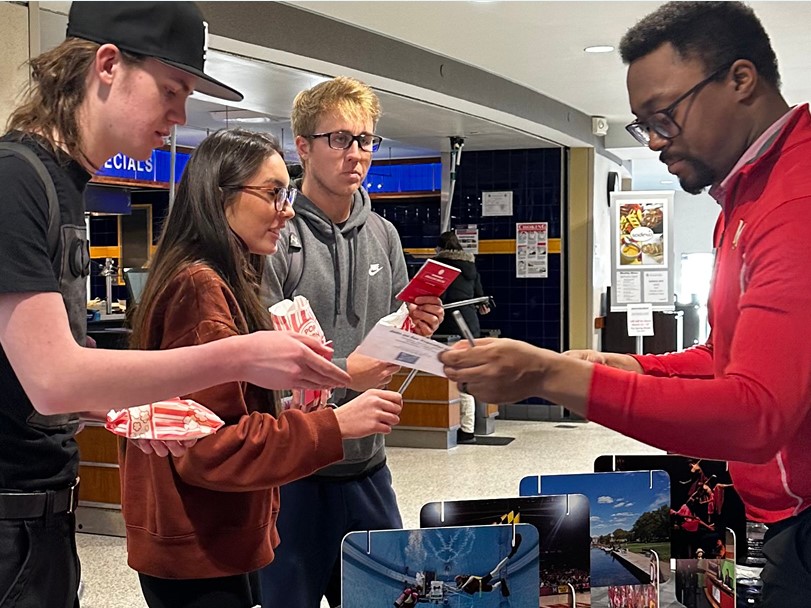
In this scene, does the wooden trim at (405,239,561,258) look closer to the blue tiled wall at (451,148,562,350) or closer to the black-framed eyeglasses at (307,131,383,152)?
the blue tiled wall at (451,148,562,350)

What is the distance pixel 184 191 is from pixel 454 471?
19.8 feet

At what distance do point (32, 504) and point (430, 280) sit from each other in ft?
3.07

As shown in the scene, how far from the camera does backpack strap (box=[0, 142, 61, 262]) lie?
59.3 inches

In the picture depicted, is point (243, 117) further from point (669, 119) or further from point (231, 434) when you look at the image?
point (669, 119)

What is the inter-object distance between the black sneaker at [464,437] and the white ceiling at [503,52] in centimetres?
305

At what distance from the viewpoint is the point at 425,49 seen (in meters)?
7.59

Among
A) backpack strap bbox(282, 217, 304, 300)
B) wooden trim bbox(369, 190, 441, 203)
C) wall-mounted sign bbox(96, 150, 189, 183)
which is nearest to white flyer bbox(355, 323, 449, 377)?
backpack strap bbox(282, 217, 304, 300)

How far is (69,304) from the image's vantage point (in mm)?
1633

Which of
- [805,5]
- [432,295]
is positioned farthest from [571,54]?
[432,295]

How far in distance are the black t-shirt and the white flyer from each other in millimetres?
500

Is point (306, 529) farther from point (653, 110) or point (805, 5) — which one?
point (805, 5)

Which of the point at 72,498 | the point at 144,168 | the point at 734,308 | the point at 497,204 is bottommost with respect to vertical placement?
the point at 72,498

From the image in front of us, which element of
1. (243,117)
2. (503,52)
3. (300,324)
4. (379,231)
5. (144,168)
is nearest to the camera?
(300,324)

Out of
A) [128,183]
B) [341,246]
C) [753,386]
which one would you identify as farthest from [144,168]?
[753,386]
